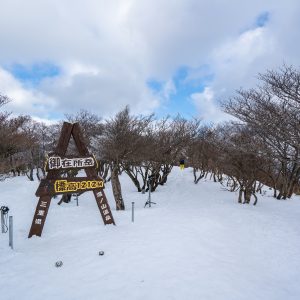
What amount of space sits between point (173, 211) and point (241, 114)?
18.1 feet

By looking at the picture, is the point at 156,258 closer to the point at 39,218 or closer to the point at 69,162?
the point at 39,218

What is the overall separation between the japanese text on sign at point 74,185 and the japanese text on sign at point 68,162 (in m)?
0.53

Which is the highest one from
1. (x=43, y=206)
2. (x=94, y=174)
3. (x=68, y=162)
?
(x=68, y=162)

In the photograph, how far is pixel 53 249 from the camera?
308 inches

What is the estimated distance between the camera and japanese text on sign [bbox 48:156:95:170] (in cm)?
943

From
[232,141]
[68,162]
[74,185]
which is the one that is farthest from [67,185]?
[232,141]

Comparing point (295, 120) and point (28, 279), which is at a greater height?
point (295, 120)

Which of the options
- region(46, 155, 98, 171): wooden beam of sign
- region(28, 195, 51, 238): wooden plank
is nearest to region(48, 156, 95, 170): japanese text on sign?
region(46, 155, 98, 171): wooden beam of sign

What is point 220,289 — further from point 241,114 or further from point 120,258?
point 241,114

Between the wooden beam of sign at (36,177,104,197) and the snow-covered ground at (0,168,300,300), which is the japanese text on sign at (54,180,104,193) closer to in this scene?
the wooden beam of sign at (36,177,104,197)

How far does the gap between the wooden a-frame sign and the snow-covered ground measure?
537 mm

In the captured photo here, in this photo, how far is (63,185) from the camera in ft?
31.4

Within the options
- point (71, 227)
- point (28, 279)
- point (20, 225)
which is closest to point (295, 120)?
point (71, 227)

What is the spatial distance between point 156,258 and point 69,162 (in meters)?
4.79
